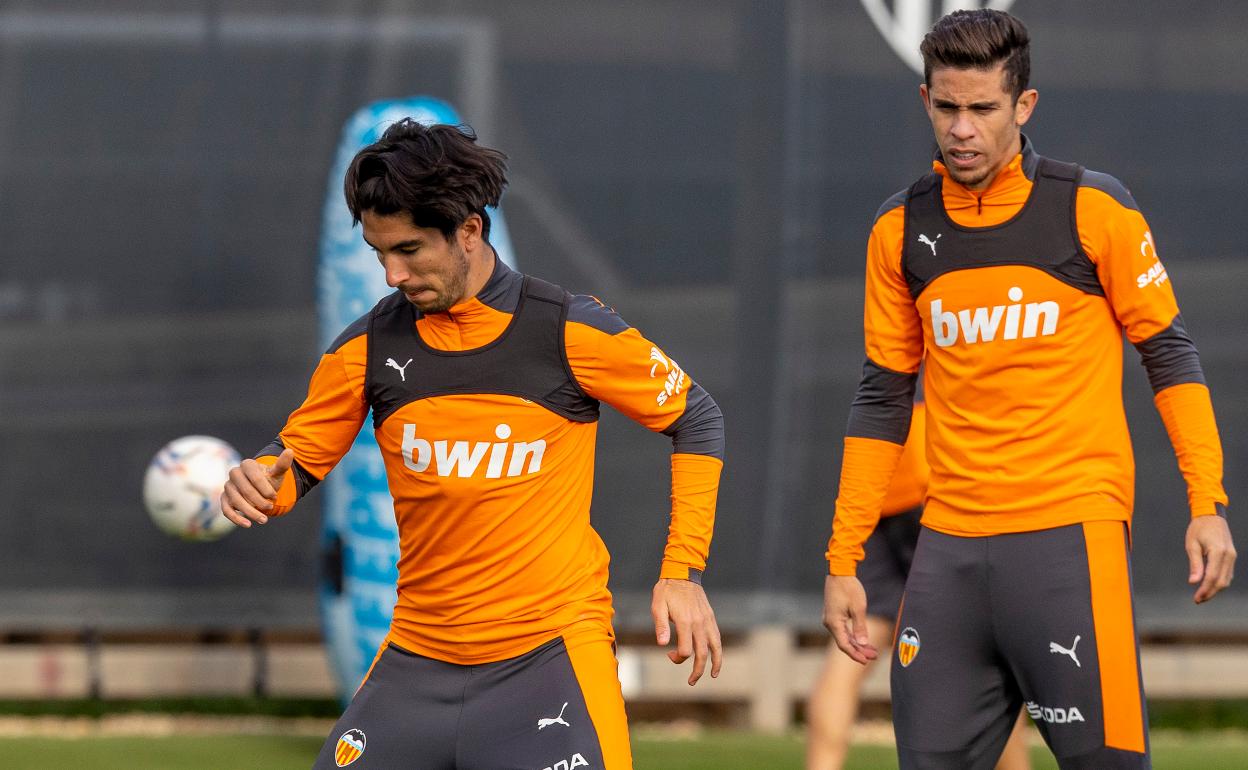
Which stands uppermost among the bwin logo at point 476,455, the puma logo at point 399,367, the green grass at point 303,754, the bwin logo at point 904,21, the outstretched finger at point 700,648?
the bwin logo at point 904,21

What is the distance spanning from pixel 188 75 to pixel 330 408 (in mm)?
3312

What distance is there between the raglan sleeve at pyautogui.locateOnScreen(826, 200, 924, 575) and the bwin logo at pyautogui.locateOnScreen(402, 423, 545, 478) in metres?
0.76

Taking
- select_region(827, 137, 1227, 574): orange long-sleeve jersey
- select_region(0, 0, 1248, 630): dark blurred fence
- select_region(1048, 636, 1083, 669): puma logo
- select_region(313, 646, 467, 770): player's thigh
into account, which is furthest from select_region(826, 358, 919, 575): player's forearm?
select_region(0, 0, 1248, 630): dark blurred fence

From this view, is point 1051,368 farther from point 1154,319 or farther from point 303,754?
point 303,754

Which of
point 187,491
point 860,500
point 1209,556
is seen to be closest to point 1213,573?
point 1209,556

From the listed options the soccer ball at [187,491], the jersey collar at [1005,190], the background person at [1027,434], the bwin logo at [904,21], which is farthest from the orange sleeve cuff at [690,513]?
the bwin logo at [904,21]

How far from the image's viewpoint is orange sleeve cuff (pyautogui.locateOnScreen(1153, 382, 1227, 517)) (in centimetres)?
316

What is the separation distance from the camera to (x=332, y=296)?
18.1 feet

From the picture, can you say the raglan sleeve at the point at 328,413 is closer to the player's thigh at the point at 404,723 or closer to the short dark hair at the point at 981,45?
the player's thigh at the point at 404,723

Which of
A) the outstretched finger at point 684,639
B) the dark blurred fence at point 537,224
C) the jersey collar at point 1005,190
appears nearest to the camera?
the outstretched finger at point 684,639

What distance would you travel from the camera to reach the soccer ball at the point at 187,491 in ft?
16.3

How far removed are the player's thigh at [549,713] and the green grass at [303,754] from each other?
2.60m

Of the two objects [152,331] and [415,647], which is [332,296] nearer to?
[152,331]

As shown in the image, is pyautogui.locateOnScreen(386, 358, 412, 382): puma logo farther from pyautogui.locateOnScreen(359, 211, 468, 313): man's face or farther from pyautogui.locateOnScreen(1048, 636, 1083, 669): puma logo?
pyautogui.locateOnScreen(1048, 636, 1083, 669): puma logo
